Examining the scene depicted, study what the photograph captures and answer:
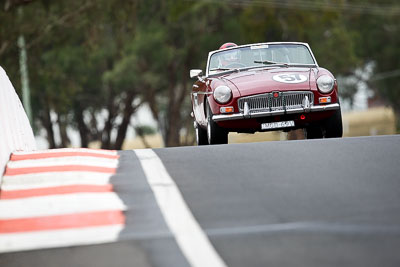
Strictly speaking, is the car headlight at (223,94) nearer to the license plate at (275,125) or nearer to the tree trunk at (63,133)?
the license plate at (275,125)

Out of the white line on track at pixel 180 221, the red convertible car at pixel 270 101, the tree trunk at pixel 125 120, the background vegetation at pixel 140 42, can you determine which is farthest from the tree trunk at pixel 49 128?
the white line on track at pixel 180 221

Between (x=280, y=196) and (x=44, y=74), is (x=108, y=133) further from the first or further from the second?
(x=280, y=196)

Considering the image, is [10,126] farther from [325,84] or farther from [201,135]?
[201,135]

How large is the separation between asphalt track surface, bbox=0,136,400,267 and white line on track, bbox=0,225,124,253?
93 mm

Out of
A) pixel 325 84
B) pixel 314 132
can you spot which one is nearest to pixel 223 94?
pixel 325 84

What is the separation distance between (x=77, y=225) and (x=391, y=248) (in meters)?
2.15

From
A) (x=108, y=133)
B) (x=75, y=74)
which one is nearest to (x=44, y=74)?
(x=75, y=74)

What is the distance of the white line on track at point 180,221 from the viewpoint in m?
5.23

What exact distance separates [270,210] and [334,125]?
6.52 m

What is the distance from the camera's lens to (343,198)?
6734 mm

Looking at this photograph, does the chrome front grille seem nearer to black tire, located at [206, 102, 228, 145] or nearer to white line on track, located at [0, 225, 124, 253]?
black tire, located at [206, 102, 228, 145]

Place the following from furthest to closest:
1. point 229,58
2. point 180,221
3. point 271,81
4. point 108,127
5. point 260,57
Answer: point 108,127 < point 229,58 < point 260,57 < point 271,81 < point 180,221

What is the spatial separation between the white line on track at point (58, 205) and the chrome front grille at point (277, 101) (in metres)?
5.39

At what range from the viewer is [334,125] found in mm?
12656
